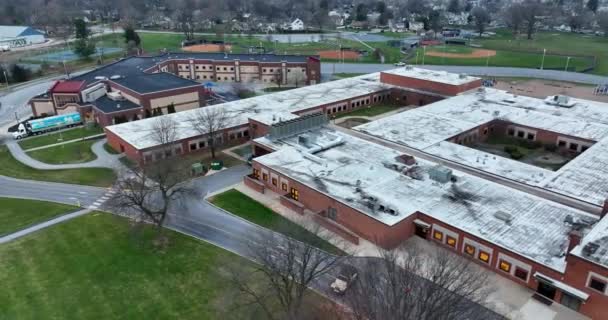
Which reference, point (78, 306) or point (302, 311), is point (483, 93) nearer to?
point (302, 311)

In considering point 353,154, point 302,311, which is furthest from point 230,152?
point 302,311

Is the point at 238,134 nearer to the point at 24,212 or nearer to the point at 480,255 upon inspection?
the point at 24,212

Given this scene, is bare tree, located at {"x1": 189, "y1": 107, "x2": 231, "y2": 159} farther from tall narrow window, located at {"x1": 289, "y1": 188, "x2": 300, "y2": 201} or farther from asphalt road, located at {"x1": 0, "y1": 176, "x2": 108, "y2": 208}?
tall narrow window, located at {"x1": 289, "y1": 188, "x2": 300, "y2": 201}

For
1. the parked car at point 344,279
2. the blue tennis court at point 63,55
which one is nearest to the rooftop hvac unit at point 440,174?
the parked car at point 344,279

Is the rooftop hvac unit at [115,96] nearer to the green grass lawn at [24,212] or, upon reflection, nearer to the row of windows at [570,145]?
the green grass lawn at [24,212]

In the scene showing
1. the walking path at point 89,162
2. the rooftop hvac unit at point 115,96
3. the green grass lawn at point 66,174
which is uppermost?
the rooftop hvac unit at point 115,96
